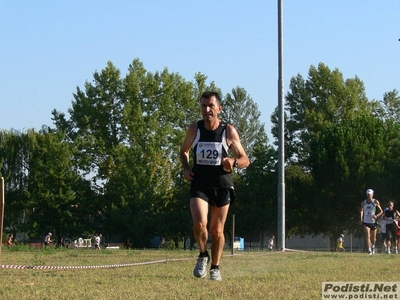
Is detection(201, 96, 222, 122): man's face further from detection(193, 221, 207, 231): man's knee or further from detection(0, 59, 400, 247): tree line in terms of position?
detection(0, 59, 400, 247): tree line

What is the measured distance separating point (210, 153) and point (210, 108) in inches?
22.7

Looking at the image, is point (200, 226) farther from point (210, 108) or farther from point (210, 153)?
point (210, 108)

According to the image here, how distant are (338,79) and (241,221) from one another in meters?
19.3

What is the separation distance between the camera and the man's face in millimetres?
10758

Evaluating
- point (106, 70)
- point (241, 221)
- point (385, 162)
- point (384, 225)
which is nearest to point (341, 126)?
point (385, 162)

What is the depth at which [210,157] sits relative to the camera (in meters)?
10.7

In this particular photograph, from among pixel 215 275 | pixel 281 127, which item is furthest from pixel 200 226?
pixel 281 127

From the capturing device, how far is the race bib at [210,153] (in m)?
10.7

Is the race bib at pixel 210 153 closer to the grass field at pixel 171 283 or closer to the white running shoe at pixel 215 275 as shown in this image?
the white running shoe at pixel 215 275

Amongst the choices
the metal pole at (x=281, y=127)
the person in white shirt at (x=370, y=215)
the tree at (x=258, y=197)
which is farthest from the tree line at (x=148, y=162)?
the person in white shirt at (x=370, y=215)

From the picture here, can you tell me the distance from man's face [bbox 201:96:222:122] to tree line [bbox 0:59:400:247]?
2476 inches

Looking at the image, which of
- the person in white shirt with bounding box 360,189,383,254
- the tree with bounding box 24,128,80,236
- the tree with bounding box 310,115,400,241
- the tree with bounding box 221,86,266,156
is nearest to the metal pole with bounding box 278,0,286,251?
the person in white shirt with bounding box 360,189,383,254

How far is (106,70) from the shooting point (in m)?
87.9

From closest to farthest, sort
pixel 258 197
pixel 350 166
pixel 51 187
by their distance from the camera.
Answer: pixel 350 166
pixel 258 197
pixel 51 187
